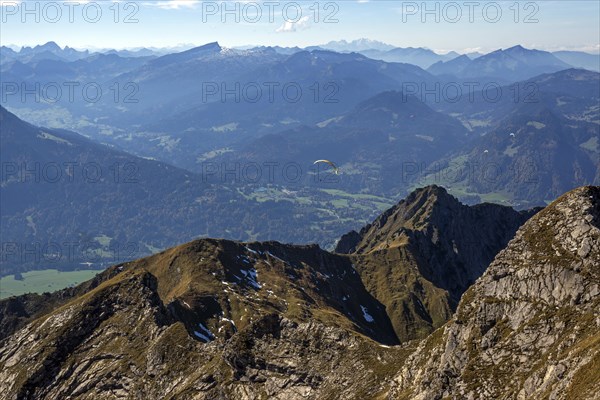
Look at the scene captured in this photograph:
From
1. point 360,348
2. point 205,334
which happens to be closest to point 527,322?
Result: point 360,348

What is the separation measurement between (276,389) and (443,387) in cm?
2892

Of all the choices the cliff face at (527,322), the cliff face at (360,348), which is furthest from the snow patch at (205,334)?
the cliff face at (527,322)

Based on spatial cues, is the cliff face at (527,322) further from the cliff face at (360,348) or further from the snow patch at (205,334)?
the snow patch at (205,334)

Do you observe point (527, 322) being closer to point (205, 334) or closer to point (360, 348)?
point (360, 348)

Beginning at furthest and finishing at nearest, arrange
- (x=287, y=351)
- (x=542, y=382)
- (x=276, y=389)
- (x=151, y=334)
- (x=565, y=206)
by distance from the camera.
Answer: (x=151, y=334) → (x=287, y=351) → (x=276, y=389) → (x=565, y=206) → (x=542, y=382)

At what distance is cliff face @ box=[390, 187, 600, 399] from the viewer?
67750 mm

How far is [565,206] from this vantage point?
269 ft

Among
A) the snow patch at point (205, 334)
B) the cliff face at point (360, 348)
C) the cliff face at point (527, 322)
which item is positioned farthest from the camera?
the snow patch at point (205, 334)

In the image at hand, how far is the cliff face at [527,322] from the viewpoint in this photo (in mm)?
67750

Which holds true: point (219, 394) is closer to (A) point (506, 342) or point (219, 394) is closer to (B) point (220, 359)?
(B) point (220, 359)

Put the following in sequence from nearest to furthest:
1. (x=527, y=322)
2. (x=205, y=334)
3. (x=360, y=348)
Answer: (x=527, y=322) → (x=360, y=348) → (x=205, y=334)

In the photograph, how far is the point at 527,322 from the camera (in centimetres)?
7381

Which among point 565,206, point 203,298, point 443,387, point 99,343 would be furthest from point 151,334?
point 565,206

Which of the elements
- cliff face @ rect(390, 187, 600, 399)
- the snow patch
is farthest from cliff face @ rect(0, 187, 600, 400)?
the snow patch
